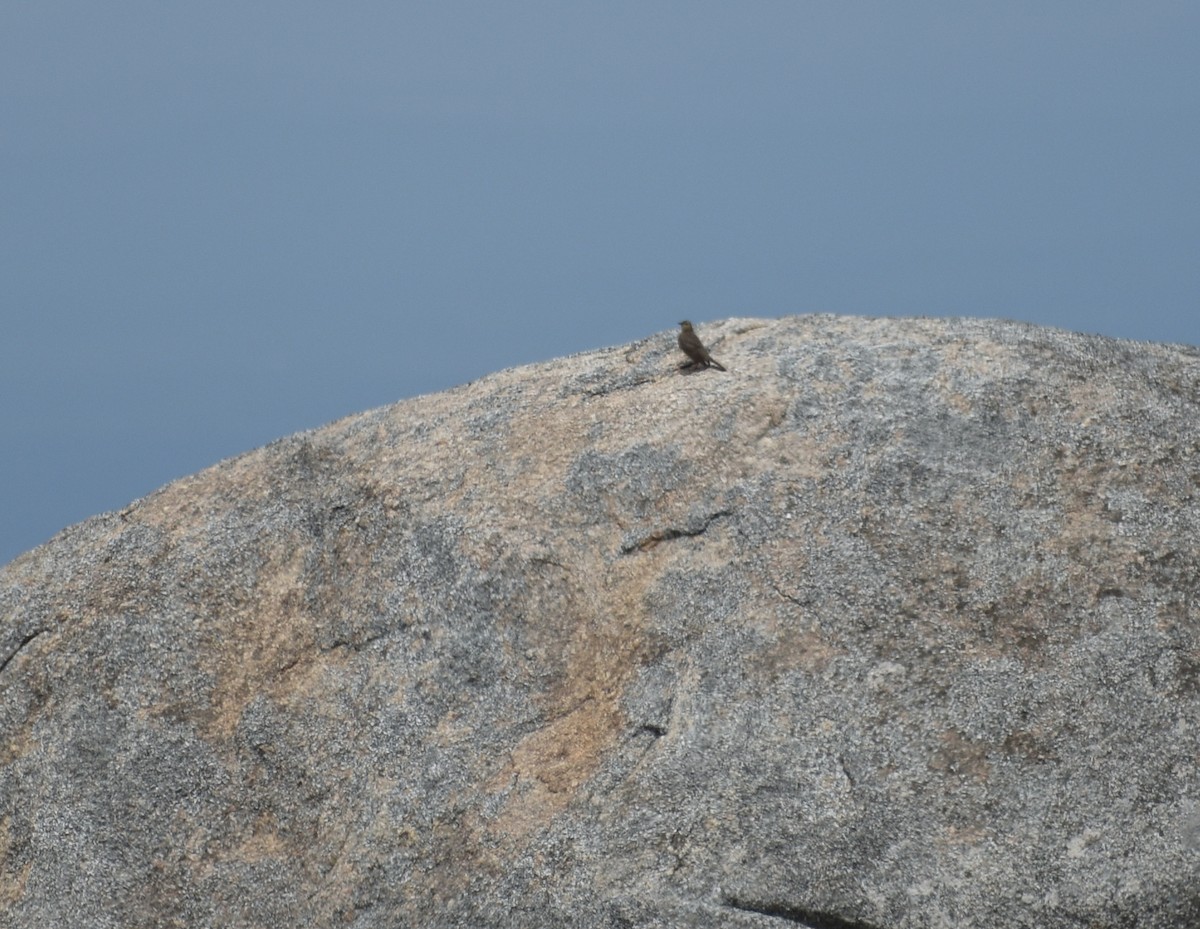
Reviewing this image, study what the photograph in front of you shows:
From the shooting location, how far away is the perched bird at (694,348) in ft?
50.7

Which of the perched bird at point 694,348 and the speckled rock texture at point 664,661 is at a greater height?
the perched bird at point 694,348

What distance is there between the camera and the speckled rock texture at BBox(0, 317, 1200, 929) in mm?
12312

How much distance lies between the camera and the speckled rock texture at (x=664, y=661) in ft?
40.4

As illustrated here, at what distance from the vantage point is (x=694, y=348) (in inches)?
609

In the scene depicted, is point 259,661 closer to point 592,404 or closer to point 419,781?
point 419,781

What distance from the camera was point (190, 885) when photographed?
1395 centimetres

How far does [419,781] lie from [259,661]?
2.52m

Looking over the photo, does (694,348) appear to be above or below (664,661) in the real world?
above

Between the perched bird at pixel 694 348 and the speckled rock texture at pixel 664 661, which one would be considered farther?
the perched bird at pixel 694 348

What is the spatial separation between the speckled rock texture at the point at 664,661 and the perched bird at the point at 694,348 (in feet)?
0.52

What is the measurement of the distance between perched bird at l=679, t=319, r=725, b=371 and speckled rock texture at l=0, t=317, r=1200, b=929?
16 centimetres

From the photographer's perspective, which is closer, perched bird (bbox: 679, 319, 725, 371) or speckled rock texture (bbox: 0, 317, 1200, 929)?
speckled rock texture (bbox: 0, 317, 1200, 929)

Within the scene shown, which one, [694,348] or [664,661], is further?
[694,348]

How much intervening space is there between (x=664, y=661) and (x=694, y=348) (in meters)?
3.71
